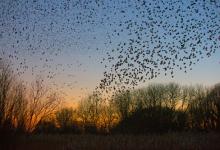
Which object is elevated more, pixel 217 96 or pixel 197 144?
pixel 217 96

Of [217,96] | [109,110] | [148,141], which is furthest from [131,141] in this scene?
[109,110]

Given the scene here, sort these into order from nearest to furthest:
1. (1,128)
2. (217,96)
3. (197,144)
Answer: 1. (1,128)
2. (197,144)
3. (217,96)

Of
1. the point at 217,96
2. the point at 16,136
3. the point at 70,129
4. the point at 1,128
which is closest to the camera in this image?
the point at 1,128

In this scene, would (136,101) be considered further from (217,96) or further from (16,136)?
(16,136)

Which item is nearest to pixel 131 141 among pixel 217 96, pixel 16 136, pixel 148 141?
pixel 148 141

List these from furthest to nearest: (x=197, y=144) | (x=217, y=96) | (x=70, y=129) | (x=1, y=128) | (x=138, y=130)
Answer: (x=70, y=129), (x=217, y=96), (x=138, y=130), (x=197, y=144), (x=1, y=128)

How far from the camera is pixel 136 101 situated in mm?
73062

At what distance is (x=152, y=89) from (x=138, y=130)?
1494cm

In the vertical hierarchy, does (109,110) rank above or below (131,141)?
above

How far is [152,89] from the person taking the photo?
71.7 meters

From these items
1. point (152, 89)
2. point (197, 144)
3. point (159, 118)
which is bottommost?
point (197, 144)

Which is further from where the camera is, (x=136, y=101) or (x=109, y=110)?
(x=109, y=110)

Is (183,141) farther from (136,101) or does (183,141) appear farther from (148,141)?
(136,101)

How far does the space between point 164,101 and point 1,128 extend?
158ft
